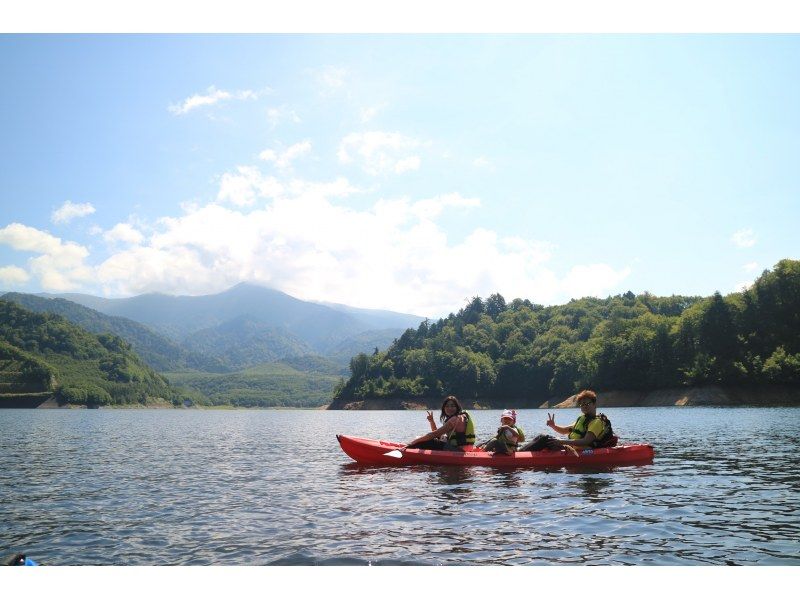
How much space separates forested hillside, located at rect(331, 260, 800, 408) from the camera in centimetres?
10019

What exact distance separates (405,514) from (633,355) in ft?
385

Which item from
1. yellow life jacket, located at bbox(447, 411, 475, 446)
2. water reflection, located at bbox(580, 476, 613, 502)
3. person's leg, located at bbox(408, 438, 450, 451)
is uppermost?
yellow life jacket, located at bbox(447, 411, 475, 446)

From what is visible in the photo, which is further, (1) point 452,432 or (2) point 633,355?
(2) point 633,355

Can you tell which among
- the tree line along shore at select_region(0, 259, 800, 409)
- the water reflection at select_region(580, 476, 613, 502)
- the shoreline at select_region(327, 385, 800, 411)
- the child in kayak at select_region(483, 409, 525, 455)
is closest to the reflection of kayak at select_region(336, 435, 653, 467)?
the child in kayak at select_region(483, 409, 525, 455)

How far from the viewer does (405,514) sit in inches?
575

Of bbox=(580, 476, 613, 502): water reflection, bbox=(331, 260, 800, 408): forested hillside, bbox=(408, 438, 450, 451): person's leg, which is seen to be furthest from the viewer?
bbox=(331, 260, 800, 408): forested hillside

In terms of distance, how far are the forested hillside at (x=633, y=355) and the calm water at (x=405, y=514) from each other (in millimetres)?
87405

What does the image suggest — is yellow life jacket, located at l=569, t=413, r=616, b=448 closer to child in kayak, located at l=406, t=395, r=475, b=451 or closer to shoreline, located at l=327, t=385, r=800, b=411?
child in kayak, located at l=406, t=395, r=475, b=451

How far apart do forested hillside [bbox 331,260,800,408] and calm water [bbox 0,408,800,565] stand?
87.4m

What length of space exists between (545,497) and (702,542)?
18.6 ft

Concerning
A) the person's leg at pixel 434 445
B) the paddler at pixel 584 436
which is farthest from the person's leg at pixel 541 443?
the person's leg at pixel 434 445

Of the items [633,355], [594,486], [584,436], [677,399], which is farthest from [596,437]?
[633,355]

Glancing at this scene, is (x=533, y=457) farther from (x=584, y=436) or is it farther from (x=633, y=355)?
(x=633, y=355)

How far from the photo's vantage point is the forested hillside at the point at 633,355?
10019 cm
